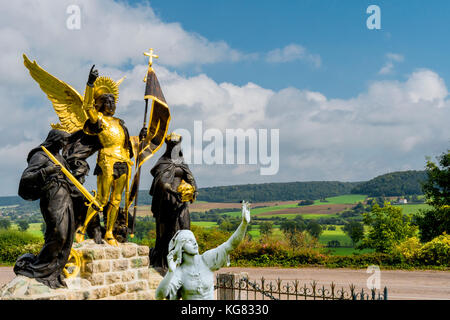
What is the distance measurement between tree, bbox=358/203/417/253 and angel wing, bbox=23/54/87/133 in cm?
1720

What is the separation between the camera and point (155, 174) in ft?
29.1

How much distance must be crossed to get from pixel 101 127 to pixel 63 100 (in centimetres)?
94

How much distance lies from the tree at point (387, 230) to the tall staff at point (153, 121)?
15371mm

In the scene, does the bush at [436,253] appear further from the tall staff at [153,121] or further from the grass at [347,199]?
the grass at [347,199]

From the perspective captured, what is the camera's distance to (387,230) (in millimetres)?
20594

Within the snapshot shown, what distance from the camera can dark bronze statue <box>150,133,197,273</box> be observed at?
8.65m

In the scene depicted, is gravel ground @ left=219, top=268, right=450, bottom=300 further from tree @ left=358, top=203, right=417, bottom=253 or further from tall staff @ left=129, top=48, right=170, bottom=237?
tall staff @ left=129, top=48, right=170, bottom=237

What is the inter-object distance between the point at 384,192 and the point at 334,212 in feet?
31.8

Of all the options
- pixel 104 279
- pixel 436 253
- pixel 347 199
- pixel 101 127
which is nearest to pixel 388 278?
pixel 436 253

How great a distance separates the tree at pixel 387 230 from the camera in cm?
2048

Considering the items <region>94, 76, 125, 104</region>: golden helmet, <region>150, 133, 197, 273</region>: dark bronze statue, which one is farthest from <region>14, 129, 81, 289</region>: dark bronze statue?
<region>150, 133, 197, 273</region>: dark bronze statue

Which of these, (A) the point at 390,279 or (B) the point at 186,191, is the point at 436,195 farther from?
(B) the point at 186,191

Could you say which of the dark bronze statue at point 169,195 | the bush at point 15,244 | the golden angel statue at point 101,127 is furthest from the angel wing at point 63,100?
the bush at point 15,244
